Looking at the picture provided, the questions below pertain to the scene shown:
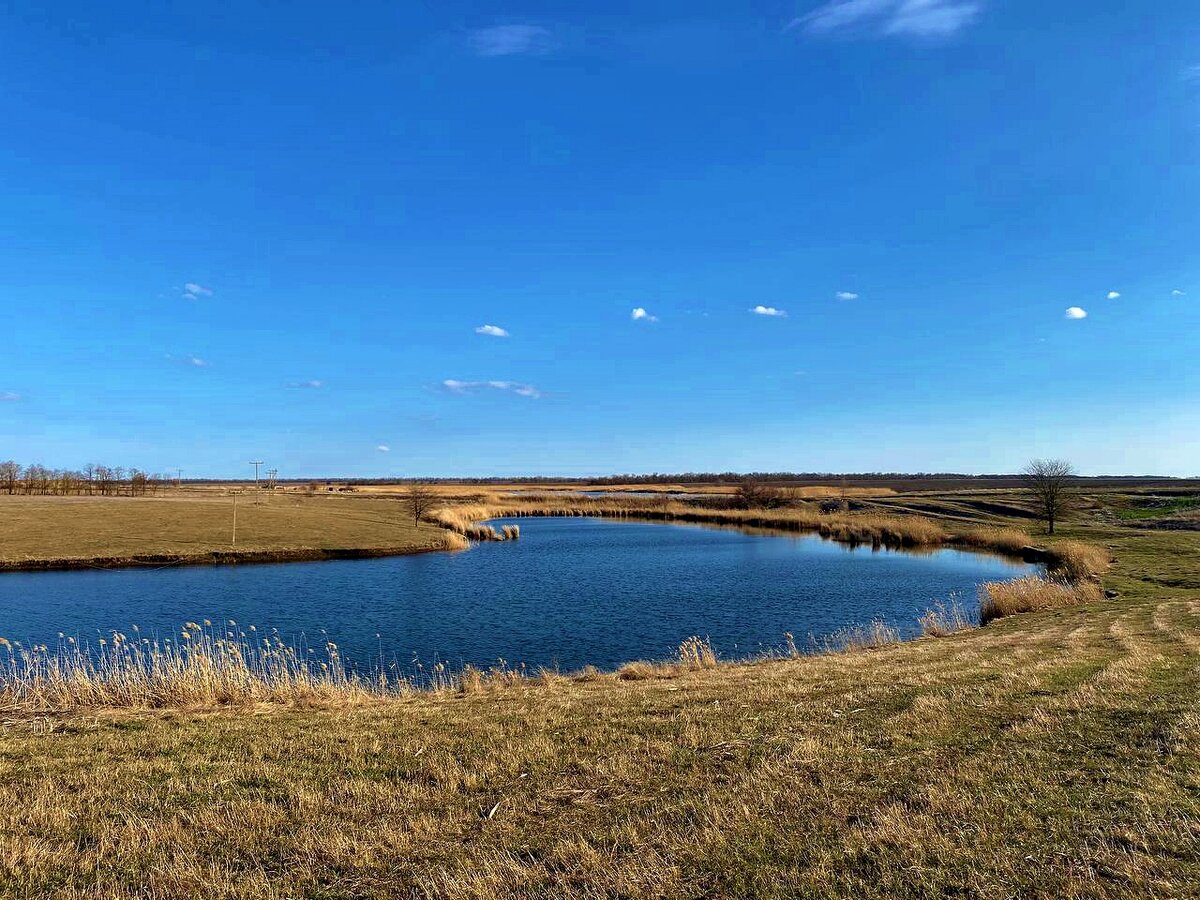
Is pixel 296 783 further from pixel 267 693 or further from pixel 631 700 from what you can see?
pixel 267 693

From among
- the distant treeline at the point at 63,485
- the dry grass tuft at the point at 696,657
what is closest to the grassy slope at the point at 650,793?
the dry grass tuft at the point at 696,657

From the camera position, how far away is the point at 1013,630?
56.0ft

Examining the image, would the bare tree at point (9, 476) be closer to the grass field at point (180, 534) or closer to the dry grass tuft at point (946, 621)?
the grass field at point (180, 534)

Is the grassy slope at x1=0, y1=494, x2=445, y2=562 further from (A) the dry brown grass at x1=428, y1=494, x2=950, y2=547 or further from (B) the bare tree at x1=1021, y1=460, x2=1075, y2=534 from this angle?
(B) the bare tree at x1=1021, y1=460, x2=1075, y2=534

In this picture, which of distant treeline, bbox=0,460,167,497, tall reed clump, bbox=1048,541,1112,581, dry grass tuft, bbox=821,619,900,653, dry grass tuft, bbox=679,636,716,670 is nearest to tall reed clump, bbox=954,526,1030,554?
tall reed clump, bbox=1048,541,1112,581

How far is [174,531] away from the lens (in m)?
45.6

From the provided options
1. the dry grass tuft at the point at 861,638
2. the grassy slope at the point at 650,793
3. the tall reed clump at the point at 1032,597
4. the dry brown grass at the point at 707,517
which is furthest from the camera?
the dry brown grass at the point at 707,517

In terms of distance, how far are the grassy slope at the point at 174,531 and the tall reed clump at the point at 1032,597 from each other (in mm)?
33397

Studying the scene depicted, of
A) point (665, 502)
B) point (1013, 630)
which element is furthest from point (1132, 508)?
point (1013, 630)

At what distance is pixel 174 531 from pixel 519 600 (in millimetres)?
30471

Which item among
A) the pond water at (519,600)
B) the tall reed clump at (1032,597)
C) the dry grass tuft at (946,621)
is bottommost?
the pond water at (519,600)

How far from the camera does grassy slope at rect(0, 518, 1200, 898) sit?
15.7 feet

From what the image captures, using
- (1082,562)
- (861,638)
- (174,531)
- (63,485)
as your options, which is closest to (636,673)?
(861,638)

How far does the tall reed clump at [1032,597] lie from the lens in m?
21.2
